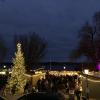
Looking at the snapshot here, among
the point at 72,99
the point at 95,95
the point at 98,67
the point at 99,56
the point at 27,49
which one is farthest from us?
the point at 27,49

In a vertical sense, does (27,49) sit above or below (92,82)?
above

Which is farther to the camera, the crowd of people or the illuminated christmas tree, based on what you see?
the illuminated christmas tree

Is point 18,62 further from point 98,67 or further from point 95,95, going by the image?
point 98,67

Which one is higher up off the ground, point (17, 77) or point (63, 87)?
point (17, 77)

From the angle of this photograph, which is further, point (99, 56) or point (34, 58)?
point (34, 58)

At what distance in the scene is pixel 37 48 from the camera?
328ft

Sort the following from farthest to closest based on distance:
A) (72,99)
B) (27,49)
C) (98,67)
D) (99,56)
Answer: (27,49)
(99,56)
(98,67)
(72,99)

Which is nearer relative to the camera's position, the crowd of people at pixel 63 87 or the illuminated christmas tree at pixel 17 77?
the crowd of people at pixel 63 87

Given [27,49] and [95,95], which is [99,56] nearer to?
[95,95]

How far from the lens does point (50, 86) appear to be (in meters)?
38.0

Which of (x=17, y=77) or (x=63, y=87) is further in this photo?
(x=17, y=77)

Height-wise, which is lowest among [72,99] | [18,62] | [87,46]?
[72,99]

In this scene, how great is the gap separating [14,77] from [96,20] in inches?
1160

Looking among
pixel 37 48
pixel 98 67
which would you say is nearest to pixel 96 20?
pixel 98 67
